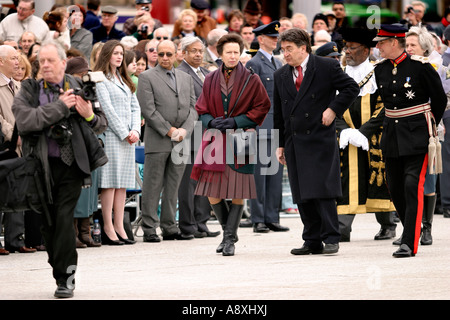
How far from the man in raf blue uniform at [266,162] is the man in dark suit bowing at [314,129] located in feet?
9.05

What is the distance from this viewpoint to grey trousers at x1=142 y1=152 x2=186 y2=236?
12.9 meters

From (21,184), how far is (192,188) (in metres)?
5.44

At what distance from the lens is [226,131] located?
11.2 meters

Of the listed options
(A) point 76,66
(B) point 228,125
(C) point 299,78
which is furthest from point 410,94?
(A) point 76,66

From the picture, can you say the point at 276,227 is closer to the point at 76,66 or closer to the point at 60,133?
the point at 76,66

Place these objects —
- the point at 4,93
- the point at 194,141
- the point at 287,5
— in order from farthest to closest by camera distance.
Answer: the point at 287,5 → the point at 194,141 → the point at 4,93

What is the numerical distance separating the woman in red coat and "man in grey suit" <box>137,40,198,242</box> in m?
1.45

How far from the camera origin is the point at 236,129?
11.2m

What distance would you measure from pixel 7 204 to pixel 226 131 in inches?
137

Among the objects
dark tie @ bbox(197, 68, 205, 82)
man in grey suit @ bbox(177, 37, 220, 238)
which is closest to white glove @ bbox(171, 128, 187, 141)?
man in grey suit @ bbox(177, 37, 220, 238)

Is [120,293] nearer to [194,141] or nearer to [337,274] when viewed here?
[337,274]

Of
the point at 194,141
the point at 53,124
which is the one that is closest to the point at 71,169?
the point at 53,124

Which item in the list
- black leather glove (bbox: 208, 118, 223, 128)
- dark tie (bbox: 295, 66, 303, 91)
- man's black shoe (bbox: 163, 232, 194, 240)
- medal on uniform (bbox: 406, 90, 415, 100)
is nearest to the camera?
medal on uniform (bbox: 406, 90, 415, 100)

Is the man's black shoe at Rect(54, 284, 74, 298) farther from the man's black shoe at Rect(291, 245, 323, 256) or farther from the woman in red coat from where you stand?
the man's black shoe at Rect(291, 245, 323, 256)
